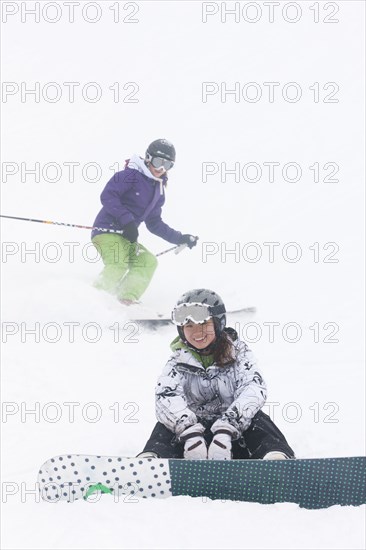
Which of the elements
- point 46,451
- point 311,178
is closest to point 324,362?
point 46,451

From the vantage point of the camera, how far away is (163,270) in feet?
49.2

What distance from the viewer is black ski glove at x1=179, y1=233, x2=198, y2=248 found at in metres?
9.96

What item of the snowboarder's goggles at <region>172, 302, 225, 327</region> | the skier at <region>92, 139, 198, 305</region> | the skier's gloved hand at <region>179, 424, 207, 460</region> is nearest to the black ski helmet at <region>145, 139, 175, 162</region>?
the skier at <region>92, 139, 198, 305</region>

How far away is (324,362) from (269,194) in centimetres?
1660

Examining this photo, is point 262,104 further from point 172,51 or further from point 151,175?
point 151,175

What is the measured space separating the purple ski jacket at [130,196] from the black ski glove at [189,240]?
0.62 meters

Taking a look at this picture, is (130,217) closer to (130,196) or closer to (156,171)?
(130,196)

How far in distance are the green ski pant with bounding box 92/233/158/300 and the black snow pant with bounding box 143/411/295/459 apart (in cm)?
457

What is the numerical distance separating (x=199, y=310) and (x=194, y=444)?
0.72 meters

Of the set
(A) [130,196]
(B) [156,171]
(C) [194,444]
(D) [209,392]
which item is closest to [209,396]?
(D) [209,392]

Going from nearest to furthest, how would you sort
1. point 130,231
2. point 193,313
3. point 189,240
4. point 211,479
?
1. point 211,479
2. point 193,313
3. point 130,231
4. point 189,240

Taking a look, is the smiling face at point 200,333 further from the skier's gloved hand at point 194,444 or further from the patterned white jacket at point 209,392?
the skier's gloved hand at point 194,444

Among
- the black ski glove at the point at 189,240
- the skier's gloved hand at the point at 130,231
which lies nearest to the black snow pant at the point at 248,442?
the skier's gloved hand at the point at 130,231

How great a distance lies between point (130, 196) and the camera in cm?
959
